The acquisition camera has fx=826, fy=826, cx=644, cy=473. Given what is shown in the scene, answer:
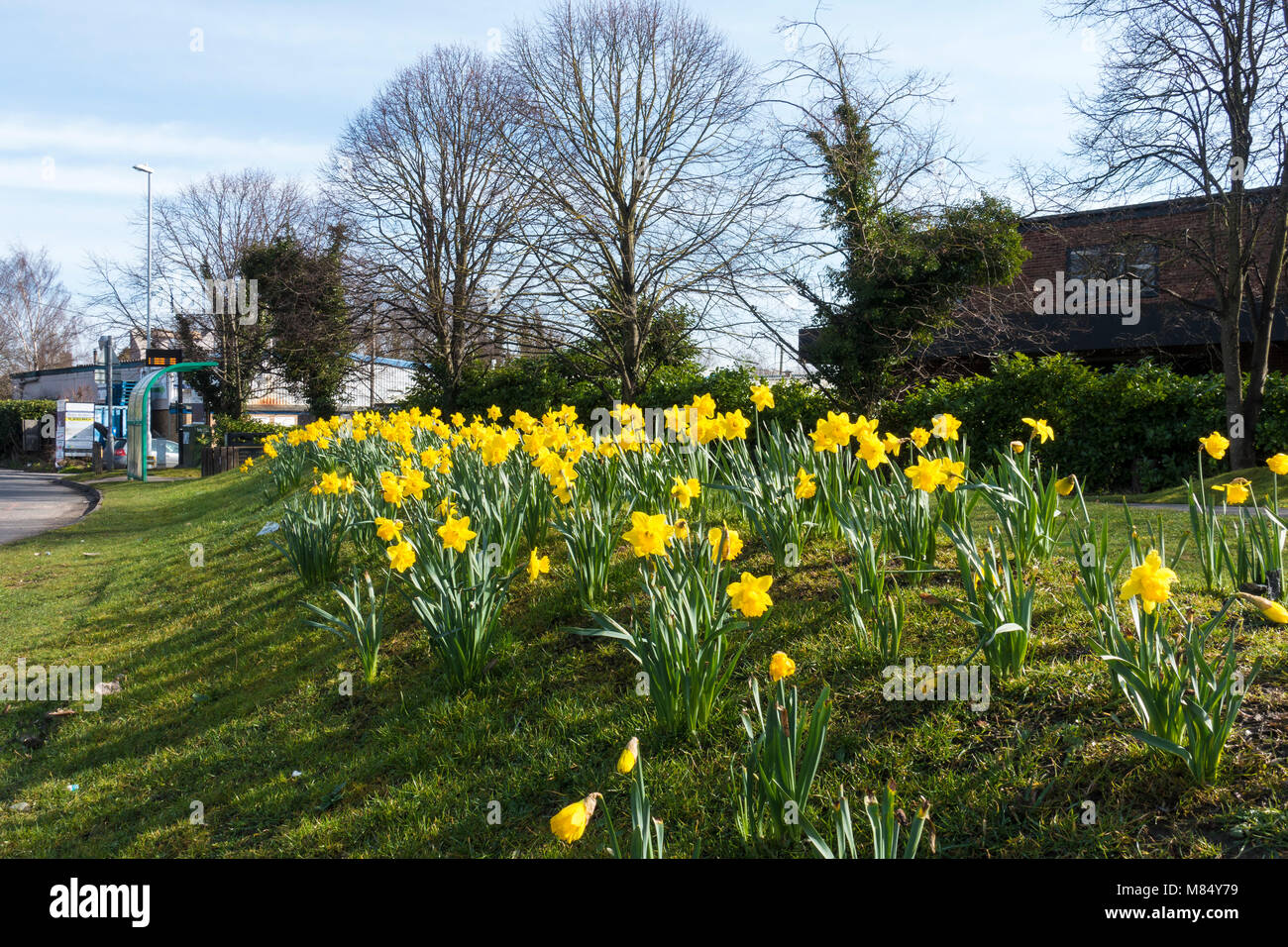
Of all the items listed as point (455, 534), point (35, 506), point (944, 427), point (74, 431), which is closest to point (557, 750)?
point (455, 534)

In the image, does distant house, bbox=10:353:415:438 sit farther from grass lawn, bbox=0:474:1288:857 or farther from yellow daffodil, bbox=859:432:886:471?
yellow daffodil, bbox=859:432:886:471

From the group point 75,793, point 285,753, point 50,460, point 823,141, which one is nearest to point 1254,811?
point 285,753

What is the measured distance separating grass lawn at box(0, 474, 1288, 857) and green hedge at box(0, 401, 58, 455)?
103 ft

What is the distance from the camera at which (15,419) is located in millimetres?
30281

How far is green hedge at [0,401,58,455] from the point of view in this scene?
30.3m

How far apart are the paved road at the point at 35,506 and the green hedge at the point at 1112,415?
41.5ft

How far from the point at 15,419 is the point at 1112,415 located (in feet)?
115

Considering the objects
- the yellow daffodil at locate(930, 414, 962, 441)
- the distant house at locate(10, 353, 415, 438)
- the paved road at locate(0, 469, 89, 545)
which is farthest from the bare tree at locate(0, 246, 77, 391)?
the yellow daffodil at locate(930, 414, 962, 441)

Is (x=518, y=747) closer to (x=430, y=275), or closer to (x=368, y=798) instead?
(x=368, y=798)

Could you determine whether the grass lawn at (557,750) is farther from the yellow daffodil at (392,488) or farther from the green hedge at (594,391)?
the green hedge at (594,391)

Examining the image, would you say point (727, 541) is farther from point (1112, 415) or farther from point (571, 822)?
point (1112, 415)

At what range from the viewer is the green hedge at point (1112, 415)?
9.84m

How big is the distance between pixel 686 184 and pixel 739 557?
470 inches

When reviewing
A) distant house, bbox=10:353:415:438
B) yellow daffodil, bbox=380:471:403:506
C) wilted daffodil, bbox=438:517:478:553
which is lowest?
wilted daffodil, bbox=438:517:478:553
